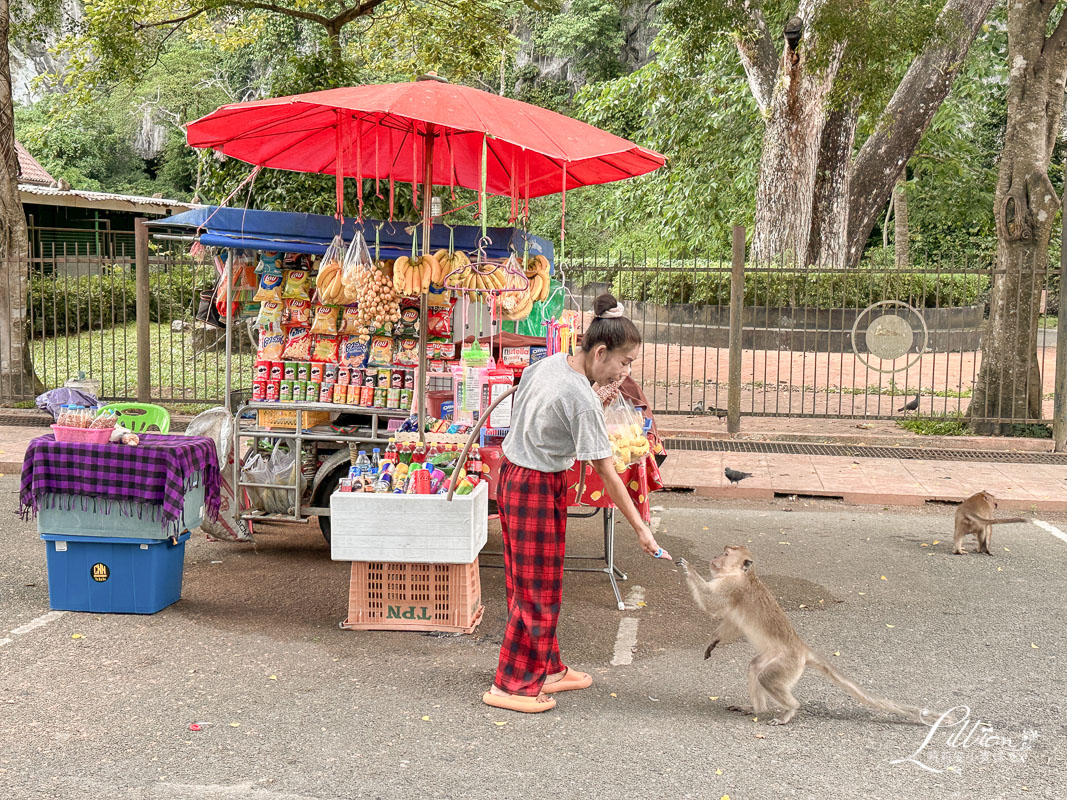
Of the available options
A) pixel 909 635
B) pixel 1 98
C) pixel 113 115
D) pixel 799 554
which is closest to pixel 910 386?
pixel 799 554

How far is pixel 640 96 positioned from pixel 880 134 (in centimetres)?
844

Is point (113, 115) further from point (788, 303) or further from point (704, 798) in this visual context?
point (704, 798)

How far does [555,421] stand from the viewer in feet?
14.4

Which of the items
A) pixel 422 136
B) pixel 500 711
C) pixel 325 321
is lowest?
pixel 500 711

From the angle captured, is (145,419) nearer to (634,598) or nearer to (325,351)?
(325,351)

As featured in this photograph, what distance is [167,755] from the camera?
4.04 metres

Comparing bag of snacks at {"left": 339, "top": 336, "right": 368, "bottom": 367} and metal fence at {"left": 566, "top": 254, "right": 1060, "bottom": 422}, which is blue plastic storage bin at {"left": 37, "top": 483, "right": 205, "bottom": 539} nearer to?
bag of snacks at {"left": 339, "top": 336, "right": 368, "bottom": 367}

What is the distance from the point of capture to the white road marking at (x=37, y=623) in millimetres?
5461

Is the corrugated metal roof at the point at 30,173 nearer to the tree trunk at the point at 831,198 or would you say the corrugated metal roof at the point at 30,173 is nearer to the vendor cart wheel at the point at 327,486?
the tree trunk at the point at 831,198

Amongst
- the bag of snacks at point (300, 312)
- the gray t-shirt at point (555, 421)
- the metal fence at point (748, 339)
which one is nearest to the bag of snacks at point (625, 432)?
the gray t-shirt at point (555, 421)

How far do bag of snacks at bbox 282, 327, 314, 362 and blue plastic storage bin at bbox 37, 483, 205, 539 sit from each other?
1.54 m

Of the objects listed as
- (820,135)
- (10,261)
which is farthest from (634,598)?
(820,135)

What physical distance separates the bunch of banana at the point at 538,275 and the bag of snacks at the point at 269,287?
1.70m

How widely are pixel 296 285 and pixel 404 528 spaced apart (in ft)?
7.52
